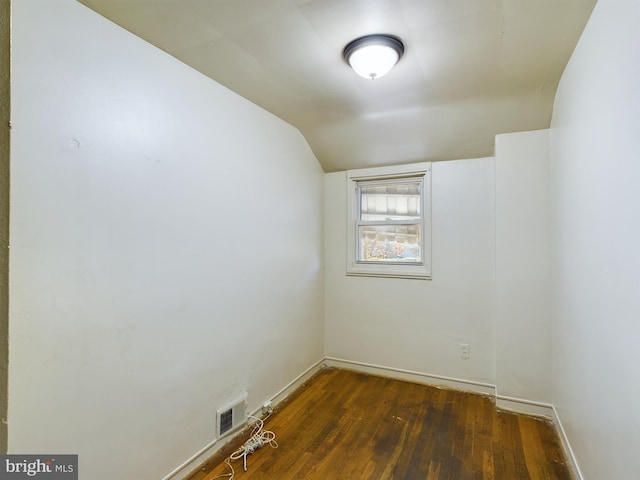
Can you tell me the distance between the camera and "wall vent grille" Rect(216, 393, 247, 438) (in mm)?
2047

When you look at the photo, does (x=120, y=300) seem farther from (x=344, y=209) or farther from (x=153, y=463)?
(x=344, y=209)

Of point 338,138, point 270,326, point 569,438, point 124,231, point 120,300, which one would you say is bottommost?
point 569,438

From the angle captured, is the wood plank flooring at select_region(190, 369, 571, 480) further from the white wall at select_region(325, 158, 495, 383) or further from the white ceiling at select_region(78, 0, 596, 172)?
the white ceiling at select_region(78, 0, 596, 172)

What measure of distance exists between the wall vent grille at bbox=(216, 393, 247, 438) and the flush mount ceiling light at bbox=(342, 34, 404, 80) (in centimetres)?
228

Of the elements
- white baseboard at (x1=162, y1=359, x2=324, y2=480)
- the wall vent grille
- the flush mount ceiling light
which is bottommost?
white baseboard at (x1=162, y1=359, x2=324, y2=480)

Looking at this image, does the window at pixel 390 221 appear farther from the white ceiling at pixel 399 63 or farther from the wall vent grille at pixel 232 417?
the wall vent grille at pixel 232 417

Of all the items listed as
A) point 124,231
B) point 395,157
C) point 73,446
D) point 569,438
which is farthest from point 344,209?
point 73,446

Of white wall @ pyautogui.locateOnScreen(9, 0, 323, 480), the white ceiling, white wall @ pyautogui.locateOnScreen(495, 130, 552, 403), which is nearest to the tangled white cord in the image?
white wall @ pyautogui.locateOnScreen(9, 0, 323, 480)

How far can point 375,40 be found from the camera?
5.39 feet

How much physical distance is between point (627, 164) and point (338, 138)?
2.20 meters

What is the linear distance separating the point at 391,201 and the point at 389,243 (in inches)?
17.6

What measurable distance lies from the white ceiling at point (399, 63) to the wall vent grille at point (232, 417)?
2159mm

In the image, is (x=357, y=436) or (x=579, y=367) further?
(x=357, y=436)

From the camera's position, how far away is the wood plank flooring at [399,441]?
1.88 metres
